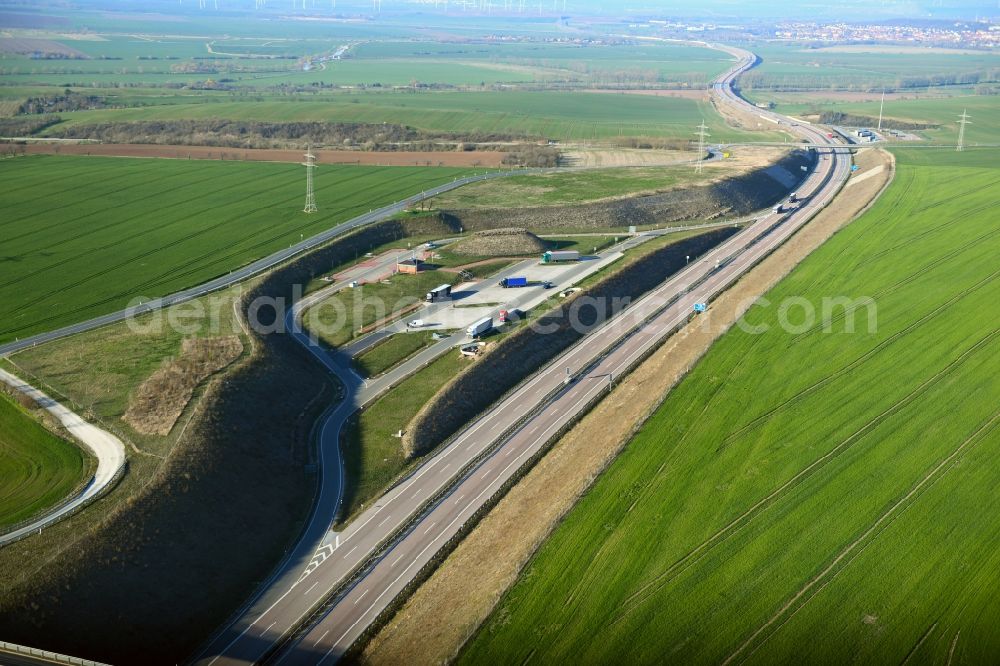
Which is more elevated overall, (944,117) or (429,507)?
(944,117)

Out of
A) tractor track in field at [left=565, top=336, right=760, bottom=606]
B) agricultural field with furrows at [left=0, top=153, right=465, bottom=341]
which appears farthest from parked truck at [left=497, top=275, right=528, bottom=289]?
agricultural field with furrows at [left=0, top=153, right=465, bottom=341]

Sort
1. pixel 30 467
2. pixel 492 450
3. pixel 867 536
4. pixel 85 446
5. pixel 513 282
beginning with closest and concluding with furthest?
pixel 867 536 < pixel 30 467 < pixel 85 446 < pixel 492 450 < pixel 513 282

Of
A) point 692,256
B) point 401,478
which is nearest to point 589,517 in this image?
point 401,478

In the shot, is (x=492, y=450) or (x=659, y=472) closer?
(x=659, y=472)

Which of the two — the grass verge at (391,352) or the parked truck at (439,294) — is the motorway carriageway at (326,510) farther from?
the parked truck at (439,294)

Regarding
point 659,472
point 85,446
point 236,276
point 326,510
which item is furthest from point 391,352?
point 659,472

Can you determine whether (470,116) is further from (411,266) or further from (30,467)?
(30,467)

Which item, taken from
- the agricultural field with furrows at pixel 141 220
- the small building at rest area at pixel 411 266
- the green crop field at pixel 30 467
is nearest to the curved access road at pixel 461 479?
the green crop field at pixel 30 467
